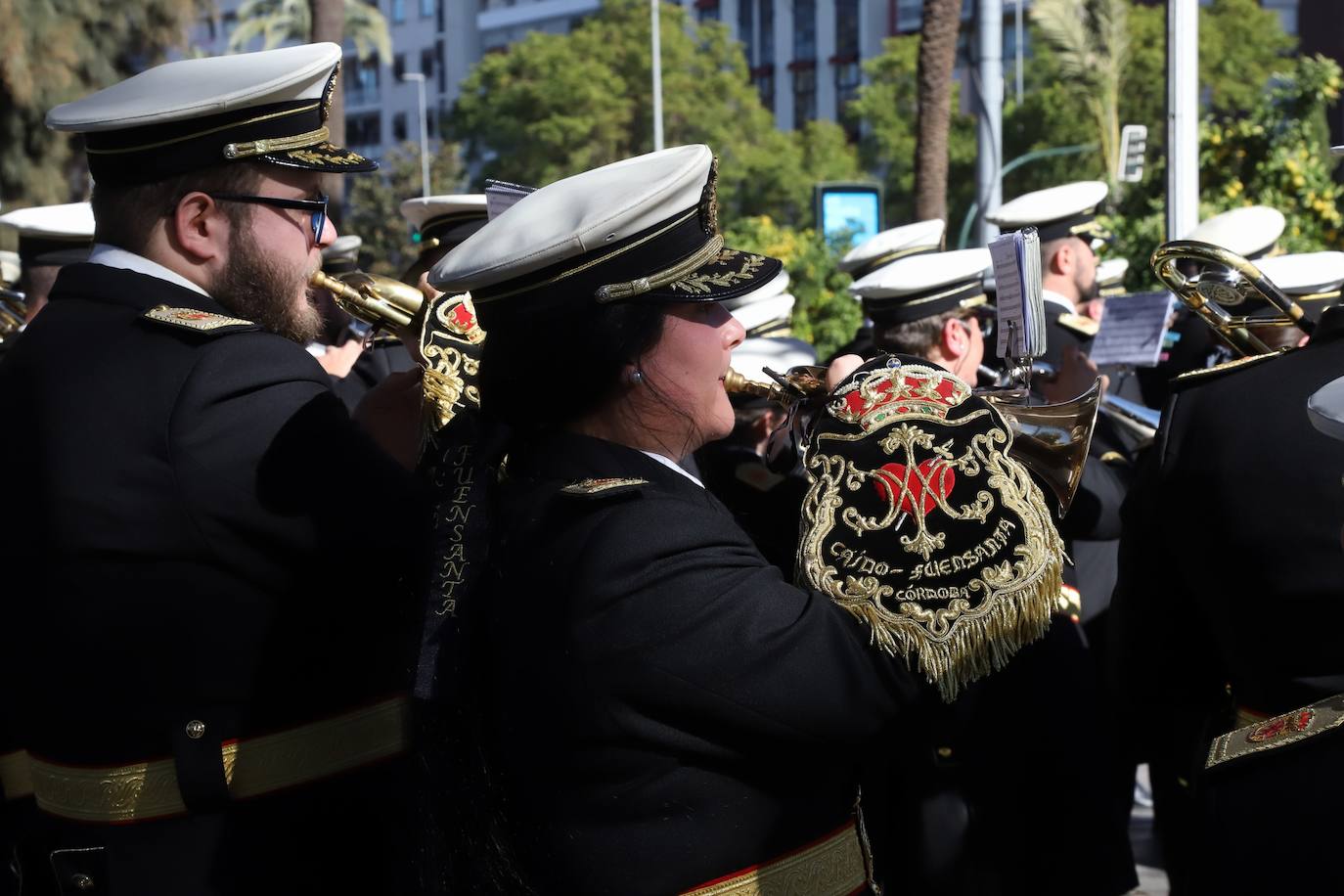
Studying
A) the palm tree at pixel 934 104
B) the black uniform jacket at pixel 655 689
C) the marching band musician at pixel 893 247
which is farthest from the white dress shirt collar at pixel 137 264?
the palm tree at pixel 934 104

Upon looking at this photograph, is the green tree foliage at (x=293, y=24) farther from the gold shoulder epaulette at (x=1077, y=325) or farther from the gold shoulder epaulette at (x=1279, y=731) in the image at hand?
the gold shoulder epaulette at (x=1279, y=731)

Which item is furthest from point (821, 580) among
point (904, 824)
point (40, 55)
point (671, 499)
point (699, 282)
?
point (40, 55)

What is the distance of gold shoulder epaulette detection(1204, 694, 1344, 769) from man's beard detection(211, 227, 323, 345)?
1739 mm

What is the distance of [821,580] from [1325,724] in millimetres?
941

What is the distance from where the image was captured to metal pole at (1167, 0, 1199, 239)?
9031mm

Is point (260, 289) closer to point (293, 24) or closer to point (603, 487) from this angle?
point (603, 487)

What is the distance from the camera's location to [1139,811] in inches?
247

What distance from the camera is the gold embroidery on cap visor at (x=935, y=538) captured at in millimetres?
1911

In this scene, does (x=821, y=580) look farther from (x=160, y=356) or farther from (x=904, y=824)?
(x=904, y=824)

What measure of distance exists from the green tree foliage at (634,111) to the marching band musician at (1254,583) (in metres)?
46.3

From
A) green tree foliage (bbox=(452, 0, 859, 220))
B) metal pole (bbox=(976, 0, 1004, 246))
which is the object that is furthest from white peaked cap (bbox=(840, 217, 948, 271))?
green tree foliage (bbox=(452, 0, 859, 220))


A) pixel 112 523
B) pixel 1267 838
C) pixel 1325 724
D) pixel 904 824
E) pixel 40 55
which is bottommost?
pixel 904 824

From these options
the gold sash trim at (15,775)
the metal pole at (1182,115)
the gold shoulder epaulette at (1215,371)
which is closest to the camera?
the gold shoulder epaulette at (1215,371)

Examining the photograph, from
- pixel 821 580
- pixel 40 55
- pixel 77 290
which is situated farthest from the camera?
pixel 40 55
